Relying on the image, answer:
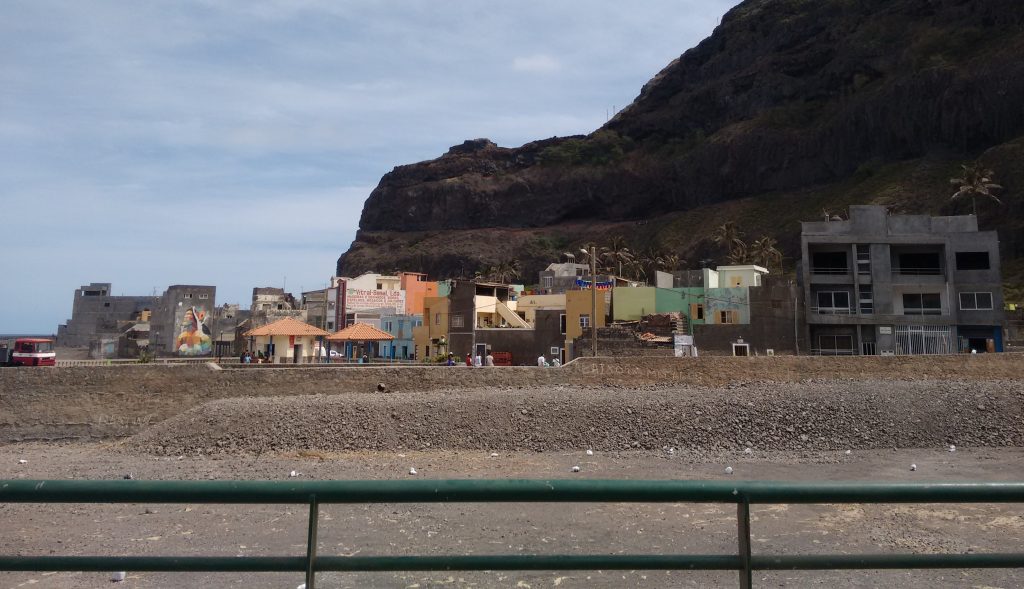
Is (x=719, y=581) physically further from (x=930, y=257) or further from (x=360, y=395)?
(x=930, y=257)

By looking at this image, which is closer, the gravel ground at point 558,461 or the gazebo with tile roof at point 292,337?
the gravel ground at point 558,461

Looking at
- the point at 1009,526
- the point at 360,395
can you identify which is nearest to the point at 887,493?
the point at 1009,526

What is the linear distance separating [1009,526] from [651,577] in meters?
12.2

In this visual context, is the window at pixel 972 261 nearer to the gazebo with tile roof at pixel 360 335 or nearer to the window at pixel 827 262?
the window at pixel 827 262

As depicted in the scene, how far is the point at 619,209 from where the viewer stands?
126688mm

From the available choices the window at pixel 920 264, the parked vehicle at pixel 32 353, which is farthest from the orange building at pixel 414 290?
the window at pixel 920 264

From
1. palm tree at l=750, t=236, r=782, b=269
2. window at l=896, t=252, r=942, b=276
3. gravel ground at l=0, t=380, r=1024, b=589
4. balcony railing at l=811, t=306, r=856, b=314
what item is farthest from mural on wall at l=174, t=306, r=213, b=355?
window at l=896, t=252, r=942, b=276

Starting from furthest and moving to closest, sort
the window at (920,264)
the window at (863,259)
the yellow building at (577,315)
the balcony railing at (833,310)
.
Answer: the yellow building at (577,315), the window at (920,264), the window at (863,259), the balcony railing at (833,310)

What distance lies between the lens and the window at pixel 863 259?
132 feet

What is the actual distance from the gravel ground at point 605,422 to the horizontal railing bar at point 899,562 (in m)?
Answer: 22.8

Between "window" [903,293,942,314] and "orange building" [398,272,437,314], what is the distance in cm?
4130

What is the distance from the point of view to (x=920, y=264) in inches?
1622

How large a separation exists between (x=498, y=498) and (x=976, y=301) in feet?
152

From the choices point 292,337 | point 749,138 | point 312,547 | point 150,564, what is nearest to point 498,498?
point 312,547
